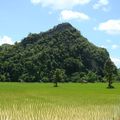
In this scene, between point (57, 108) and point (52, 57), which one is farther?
point (52, 57)

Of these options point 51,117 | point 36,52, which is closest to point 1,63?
point 36,52

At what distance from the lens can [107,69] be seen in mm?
65062

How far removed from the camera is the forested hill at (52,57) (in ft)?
304

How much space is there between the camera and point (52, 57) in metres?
104

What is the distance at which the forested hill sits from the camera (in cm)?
9269

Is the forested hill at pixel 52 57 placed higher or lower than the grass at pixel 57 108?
higher

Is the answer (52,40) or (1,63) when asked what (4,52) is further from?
(52,40)

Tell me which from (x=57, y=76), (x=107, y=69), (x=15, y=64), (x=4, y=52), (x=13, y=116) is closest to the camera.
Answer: (x=13, y=116)

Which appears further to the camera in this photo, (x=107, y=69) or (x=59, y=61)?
(x=59, y=61)

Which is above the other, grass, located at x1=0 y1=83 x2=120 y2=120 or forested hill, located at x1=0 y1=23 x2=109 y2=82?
forested hill, located at x1=0 y1=23 x2=109 y2=82

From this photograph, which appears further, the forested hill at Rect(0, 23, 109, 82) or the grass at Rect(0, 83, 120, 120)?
the forested hill at Rect(0, 23, 109, 82)

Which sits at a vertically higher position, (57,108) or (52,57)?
(52,57)

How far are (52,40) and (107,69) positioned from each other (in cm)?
5014

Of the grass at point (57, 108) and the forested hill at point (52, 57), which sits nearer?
the grass at point (57, 108)
